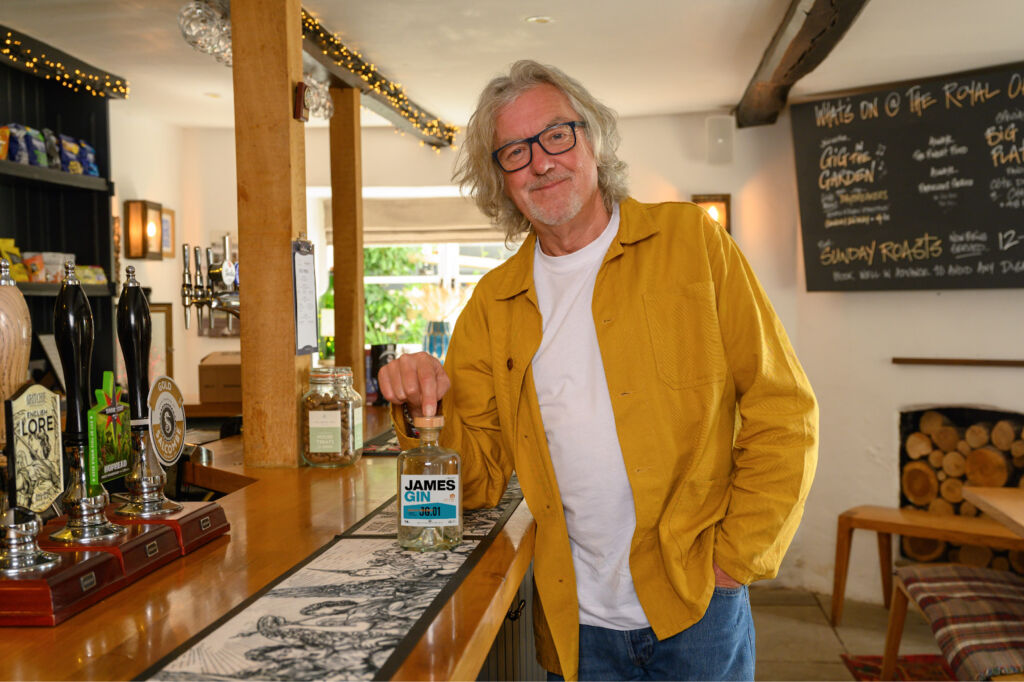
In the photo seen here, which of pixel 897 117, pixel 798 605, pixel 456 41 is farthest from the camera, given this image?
pixel 798 605

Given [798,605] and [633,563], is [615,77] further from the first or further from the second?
[633,563]

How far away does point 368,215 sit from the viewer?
6.37 metres

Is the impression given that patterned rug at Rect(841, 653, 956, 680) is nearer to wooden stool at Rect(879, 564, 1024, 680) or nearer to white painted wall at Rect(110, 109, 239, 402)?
wooden stool at Rect(879, 564, 1024, 680)

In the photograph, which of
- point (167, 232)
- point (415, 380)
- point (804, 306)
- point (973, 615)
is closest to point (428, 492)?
point (415, 380)

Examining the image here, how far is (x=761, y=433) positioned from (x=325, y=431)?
3.77ft

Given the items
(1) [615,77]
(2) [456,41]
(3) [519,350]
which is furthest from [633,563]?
(1) [615,77]

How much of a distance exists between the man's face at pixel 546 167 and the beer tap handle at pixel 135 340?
0.68m

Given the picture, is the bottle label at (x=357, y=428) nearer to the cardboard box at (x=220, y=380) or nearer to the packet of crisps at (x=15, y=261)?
the cardboard box at (x=220, y=380)

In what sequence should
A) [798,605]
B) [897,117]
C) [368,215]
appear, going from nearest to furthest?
[897,117], [798,605], [368,215]

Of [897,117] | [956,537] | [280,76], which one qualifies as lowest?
[956,537]

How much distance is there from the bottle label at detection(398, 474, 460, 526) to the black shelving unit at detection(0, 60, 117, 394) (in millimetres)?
3609

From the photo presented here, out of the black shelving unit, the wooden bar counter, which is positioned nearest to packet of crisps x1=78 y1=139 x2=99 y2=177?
the black shelving unit

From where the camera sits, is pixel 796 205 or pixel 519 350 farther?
pixel 796 205

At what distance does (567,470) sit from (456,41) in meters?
2.85
